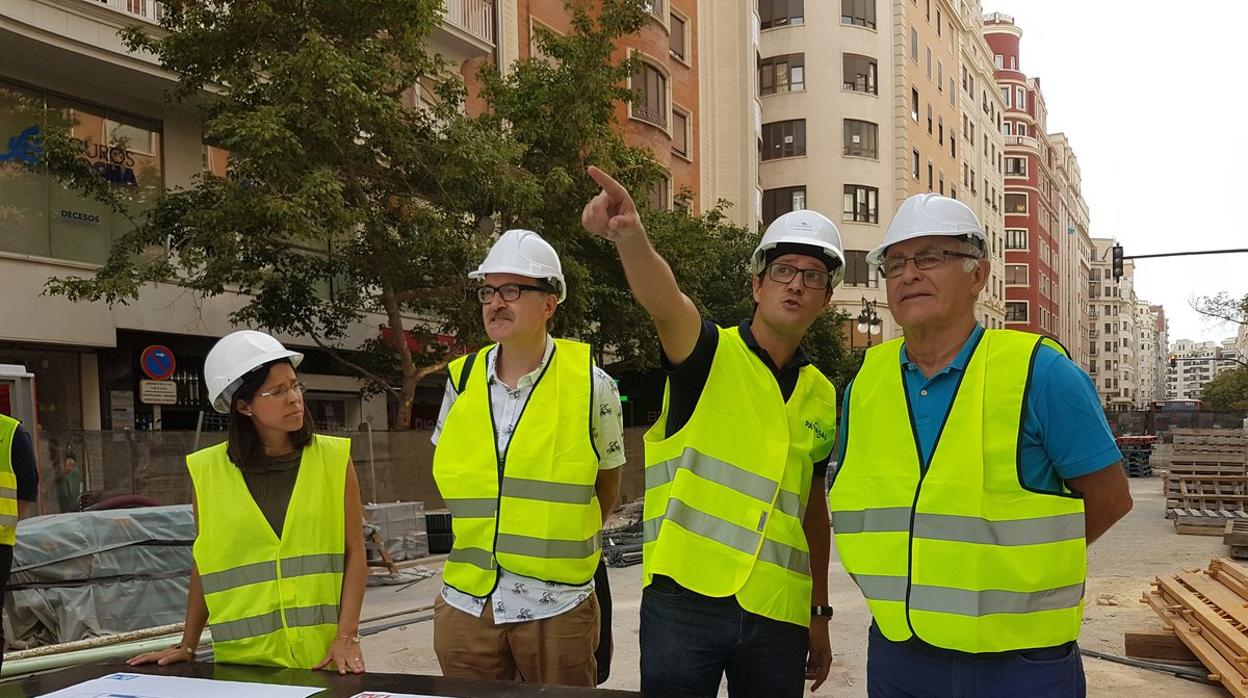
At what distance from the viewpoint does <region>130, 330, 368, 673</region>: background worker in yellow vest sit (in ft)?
9.63

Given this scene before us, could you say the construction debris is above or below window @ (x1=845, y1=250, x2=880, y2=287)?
below

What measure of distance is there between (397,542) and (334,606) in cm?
959

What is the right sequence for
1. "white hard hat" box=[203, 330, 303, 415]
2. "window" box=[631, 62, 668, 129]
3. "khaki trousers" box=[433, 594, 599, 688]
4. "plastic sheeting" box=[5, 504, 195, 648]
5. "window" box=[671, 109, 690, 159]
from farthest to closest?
"window" box=[671, 109, 690, 159] < "window" box=[631, 62, 668, 129] < "plastic sheeting" box=[5, 504, 195, 648] < "khaki trousers" box=[433, 594, 599, 688] < "white hard hat" box=[203, 330, 303, 415]

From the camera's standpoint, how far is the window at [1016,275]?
7156cm

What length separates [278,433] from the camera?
3.10m

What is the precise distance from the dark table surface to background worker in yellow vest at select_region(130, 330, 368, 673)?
116 mm

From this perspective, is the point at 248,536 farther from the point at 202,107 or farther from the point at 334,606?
the point at 202,107

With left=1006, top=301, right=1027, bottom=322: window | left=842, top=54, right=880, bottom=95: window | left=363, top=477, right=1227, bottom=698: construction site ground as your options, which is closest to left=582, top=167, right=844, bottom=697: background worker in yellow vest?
left=363, top=477, right=1227, bottom=698: construction site ground

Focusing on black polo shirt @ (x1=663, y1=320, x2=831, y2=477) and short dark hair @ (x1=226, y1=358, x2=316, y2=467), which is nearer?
black polo shirt @ (x1=663, y1=320, x2=831, y2=477)

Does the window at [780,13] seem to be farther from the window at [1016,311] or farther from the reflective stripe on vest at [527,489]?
the reflective stripe on vest at [527,489]

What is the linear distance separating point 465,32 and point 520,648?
16880mm

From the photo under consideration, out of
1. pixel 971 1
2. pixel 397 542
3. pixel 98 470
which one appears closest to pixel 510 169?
pixel 397 542

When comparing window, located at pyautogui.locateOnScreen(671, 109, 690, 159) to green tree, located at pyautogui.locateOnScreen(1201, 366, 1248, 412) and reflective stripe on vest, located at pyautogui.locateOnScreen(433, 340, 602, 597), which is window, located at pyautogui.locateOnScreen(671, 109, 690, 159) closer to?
reflective stripe on vest, located at pyautogui.locateOnScreen(433, 340, 602, 597)

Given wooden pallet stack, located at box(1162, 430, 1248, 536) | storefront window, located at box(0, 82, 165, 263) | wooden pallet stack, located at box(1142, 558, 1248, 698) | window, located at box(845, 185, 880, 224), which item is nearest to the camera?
wooden pallet stack, located at box(1142, 558, 1248, 698)
